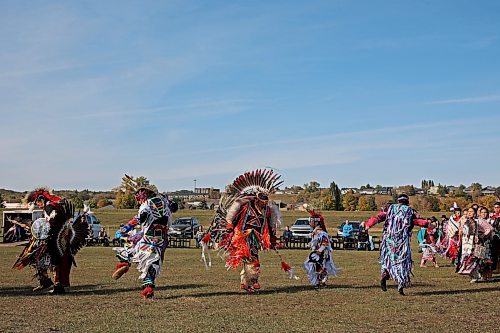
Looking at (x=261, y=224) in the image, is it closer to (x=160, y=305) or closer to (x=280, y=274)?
(x=160, y=305)

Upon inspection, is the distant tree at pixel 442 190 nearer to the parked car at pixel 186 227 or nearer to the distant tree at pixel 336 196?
the distant tree at pixel 336 196

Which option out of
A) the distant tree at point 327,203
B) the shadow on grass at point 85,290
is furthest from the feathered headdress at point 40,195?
the distant tree at point 327,203

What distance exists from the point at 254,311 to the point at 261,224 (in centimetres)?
270

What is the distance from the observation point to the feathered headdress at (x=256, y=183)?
13.0m

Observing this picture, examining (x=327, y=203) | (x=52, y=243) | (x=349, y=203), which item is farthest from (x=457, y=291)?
(x=349, y=203)

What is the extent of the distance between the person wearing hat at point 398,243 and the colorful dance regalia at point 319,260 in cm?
168

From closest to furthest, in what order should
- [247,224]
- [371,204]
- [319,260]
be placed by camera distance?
[247,224]
[319,260]
[371,204]

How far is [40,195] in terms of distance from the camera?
487 inches

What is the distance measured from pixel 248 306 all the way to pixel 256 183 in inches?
122

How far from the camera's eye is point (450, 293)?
1254 cm

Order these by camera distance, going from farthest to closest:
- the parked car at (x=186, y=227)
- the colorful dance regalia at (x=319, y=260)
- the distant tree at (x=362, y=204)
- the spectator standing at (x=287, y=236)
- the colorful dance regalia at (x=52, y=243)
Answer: the distant tree at (x=362, y=204) < the parked car at (x=186, y=227) < the spectator standing at (x=287, y=236) < the colorful dance regalia at (x=319, y=260) < the colorful dance regalia at (x=52, y=243)

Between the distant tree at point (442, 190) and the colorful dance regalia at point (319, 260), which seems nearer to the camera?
the colorful dance regalia at point (319, 260)

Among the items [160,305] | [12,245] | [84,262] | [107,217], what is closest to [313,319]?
[160,305]

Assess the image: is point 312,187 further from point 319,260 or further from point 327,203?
point 319,260
